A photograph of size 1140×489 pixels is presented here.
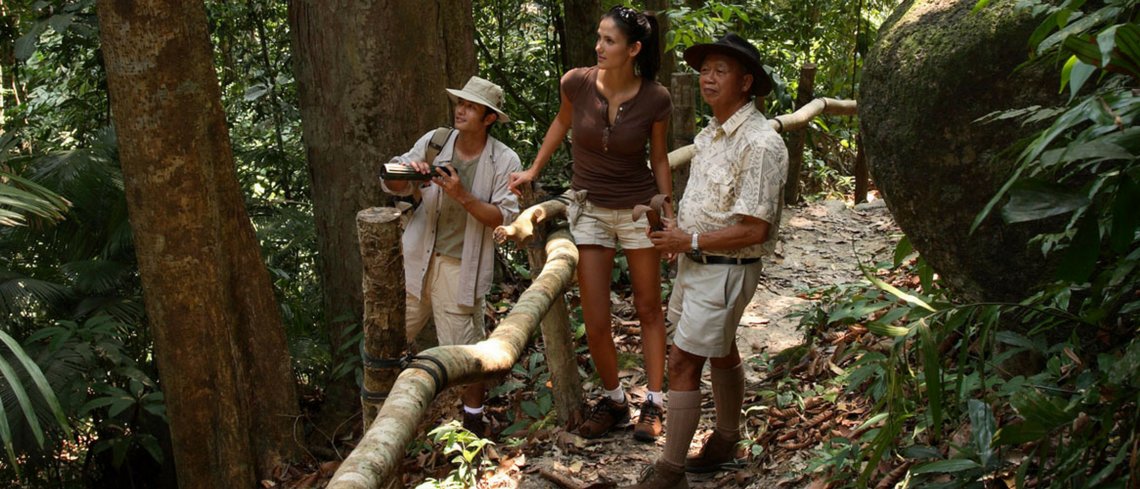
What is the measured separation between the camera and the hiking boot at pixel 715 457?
4.47 meters

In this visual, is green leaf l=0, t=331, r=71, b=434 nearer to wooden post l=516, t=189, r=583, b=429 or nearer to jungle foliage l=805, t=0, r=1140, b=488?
wooden post l=516, t=189, r=583, b=429

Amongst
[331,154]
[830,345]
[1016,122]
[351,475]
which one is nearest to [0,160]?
[331,154]

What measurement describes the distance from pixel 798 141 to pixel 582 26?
2.37 metres

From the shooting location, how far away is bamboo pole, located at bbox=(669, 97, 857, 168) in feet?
19.7

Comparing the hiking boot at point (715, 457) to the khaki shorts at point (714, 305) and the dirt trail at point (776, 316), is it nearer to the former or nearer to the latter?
the dirt trail at point (776, 316)

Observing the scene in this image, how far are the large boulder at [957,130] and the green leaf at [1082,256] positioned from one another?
58.9 inches

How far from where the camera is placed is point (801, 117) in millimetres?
7809

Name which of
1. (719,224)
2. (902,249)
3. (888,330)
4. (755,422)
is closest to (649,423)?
(755,422)

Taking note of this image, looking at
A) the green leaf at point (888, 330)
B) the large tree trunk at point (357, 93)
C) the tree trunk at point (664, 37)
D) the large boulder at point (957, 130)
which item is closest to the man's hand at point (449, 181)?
the large tree trunk at point (357, 93)

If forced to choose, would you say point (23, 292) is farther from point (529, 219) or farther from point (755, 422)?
point (755, 422)

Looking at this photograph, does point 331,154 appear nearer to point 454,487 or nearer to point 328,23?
point 328,23

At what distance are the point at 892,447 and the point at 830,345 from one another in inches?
77.8

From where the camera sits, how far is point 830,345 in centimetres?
545

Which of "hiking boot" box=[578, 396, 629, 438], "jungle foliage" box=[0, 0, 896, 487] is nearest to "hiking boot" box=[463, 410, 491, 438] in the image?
"jungle foliage" box=[0, 0, 896, 487]
